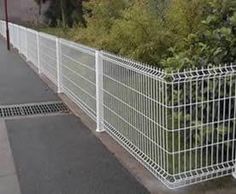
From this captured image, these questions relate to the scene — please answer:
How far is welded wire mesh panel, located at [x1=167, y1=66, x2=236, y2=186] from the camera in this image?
3809 mm

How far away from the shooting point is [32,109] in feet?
24.3

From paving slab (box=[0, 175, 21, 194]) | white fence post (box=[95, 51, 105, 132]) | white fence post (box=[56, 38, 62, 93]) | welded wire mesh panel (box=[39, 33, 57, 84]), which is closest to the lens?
paving slab (box=[0, 175, 21, 194])

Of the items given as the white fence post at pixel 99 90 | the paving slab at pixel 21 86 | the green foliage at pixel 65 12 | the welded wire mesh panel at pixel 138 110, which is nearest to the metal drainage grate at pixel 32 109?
the paving slab at pixel 21 86

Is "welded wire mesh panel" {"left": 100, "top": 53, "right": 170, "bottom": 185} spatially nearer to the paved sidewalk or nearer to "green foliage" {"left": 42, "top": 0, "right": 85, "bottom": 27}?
the paved sidewalk

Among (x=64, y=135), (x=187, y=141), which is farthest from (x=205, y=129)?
(x=64, y=135)

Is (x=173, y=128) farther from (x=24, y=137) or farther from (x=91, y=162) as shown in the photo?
(x=24, y=137)

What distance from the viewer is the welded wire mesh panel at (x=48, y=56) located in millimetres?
8943

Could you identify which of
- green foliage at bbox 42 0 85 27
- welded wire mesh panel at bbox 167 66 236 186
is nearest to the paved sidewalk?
welded wire mesh panel at bbox 167 66 236 186

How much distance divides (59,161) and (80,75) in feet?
7.32

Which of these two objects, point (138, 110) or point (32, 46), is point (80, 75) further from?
point (32, 46)

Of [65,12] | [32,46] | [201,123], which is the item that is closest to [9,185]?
[201,123]

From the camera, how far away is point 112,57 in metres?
5.19

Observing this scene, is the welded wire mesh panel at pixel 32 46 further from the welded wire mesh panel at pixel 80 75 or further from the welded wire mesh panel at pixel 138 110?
the welded wire mesh panel at pixel 138 110

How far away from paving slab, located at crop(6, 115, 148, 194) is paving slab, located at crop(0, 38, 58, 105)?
6.08 feet
